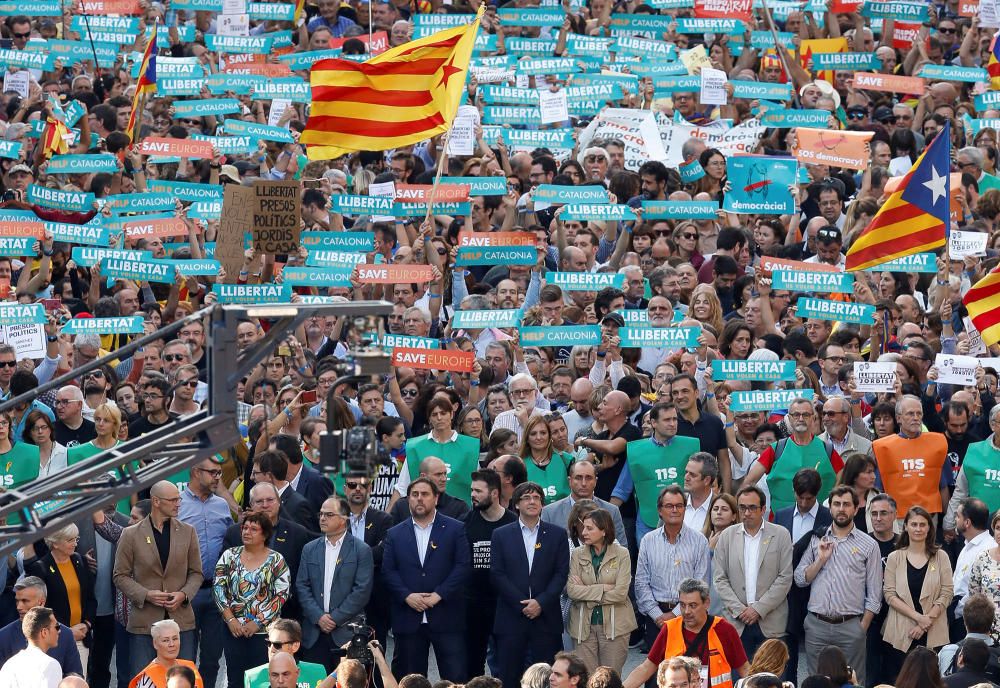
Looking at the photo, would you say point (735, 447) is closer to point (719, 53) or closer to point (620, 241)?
point (620, 241)

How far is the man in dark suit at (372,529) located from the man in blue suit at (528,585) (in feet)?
2.86

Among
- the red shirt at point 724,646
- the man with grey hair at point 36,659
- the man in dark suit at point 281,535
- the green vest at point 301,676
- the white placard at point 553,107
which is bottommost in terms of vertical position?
the green vest at point 301,676

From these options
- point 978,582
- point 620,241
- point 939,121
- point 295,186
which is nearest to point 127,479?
point 978,582

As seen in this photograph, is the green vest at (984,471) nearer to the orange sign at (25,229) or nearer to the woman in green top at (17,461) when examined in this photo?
the woman in green top at (17,461)

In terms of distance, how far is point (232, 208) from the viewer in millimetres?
17922

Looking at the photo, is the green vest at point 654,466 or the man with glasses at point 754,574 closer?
the man with glasses at point 754,574

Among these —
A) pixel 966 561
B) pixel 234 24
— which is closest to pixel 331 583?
pixel 966 561

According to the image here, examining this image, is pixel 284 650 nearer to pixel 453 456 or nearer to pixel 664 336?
pixel 453 456

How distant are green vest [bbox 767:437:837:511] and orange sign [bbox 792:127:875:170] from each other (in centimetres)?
548

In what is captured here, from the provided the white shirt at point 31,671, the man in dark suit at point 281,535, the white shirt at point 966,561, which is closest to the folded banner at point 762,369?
the white shirt at point 966,561

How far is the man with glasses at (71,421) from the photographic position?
1636cm

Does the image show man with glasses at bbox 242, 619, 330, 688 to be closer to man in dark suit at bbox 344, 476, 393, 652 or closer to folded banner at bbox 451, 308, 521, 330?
man in dark suit at bbox 344, 476, 393, 652

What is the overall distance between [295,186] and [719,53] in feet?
28.5

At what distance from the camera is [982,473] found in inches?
598
